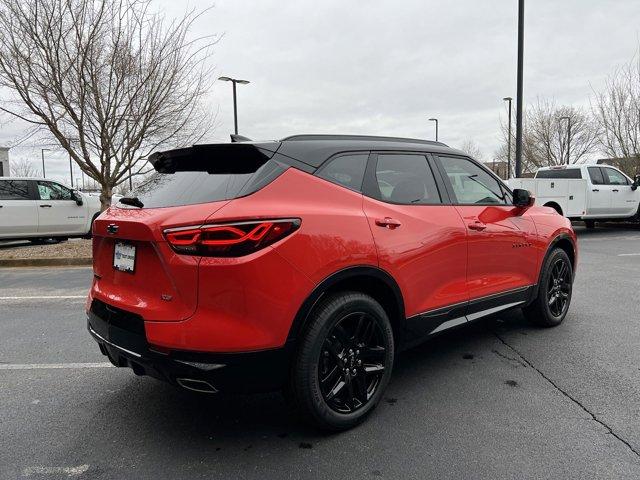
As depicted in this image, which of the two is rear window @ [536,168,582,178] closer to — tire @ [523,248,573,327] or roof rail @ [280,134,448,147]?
tire @ [523,248,573,327]

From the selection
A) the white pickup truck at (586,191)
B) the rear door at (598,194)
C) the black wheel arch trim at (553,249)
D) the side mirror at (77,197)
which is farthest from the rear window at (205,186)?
the rear door at (598,194)

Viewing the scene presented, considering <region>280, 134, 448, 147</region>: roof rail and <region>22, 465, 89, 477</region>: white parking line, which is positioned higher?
<region>280, 134, 448, 147</region>: roof rail

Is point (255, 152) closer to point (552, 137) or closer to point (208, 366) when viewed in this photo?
point (208, 366)

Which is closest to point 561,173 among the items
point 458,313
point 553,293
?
point 553,293

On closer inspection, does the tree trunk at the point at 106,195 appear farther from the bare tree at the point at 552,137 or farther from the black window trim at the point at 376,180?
the bare tree at the point at 552,137

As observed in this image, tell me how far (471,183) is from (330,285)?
6.38 ft

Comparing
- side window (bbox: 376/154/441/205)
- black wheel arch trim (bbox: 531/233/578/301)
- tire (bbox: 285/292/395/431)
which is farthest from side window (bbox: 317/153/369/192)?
black wheel arch trim (bbox: 531/233/578/301)

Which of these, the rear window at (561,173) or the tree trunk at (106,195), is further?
the rear window at (561,173)

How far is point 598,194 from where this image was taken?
14.1m

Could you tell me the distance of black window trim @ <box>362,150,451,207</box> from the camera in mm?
3045

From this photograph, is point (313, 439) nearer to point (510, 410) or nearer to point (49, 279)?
point (510, 410)

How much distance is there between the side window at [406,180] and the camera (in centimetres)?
318

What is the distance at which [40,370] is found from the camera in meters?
3.87

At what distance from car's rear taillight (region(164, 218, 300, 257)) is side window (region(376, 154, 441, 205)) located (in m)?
0.98
